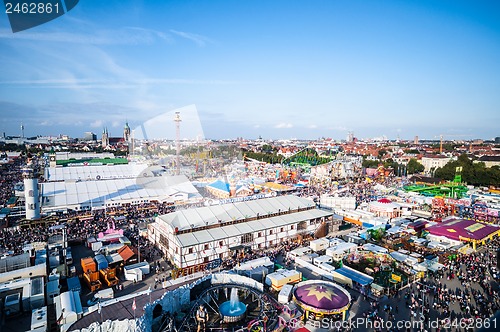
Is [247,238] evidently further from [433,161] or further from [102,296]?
[433,161]

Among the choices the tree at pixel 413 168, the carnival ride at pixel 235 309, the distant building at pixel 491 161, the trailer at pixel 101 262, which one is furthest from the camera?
the tree at pixel 413 168

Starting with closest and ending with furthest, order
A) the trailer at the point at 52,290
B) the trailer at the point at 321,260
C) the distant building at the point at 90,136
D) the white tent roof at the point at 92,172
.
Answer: the trailer at the point at 52,290
the trailer at the point at 321,260
the white tent roof at the point at 92,172
the distant building at the point at 90,136

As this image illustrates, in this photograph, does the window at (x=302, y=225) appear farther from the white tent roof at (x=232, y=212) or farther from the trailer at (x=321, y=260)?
the trailer at (x=321, y=260)

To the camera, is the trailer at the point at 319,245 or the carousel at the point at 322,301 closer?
the carousel at the point at 322,301

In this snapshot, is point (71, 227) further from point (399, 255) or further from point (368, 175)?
point (368, 175)

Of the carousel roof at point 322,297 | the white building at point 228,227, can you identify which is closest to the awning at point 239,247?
the white building at point 228,227

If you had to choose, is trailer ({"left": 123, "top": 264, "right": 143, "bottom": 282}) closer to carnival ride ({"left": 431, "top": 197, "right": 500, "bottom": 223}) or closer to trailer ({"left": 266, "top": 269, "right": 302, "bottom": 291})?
trailer ({"left": 266, "top": 269, "right": 302, "bottom": 291})

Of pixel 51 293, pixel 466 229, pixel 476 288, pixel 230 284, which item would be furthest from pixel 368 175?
pixel 51 293

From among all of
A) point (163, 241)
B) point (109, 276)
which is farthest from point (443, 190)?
point (109, 276)
